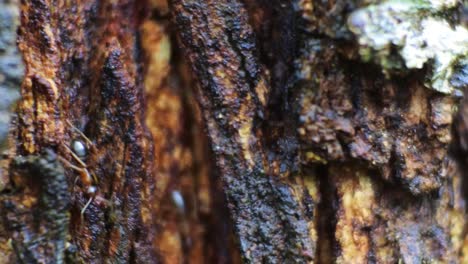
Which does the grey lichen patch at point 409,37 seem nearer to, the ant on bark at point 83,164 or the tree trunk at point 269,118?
the tree trunk at point 269,118

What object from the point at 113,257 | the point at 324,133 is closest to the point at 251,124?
the point at 324,133

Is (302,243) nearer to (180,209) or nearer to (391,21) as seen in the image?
(180,209)

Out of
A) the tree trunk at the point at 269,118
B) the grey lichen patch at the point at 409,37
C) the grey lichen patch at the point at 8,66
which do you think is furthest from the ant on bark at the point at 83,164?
the grey lichen patch at the point at 409,37

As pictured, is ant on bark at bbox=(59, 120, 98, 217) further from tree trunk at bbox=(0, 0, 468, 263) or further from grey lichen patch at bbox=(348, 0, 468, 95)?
grey lichen patch at bbox=(348, 0, 468, 95)

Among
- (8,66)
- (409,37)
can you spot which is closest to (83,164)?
(8,66)

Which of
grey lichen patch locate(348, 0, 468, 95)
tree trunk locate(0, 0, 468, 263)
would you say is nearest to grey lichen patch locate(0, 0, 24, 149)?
tree trunk locate(0, 0, 468, 263)

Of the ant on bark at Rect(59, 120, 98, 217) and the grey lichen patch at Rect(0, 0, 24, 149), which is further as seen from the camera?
the ant on bark at Rect(59, 120, 98, 217)

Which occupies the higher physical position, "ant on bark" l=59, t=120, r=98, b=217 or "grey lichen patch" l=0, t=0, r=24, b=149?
"grey lichen patch" l=0, t=0, r=24, b=149

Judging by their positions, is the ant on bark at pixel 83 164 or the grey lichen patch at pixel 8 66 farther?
the ant on bark at pixel 83 164
